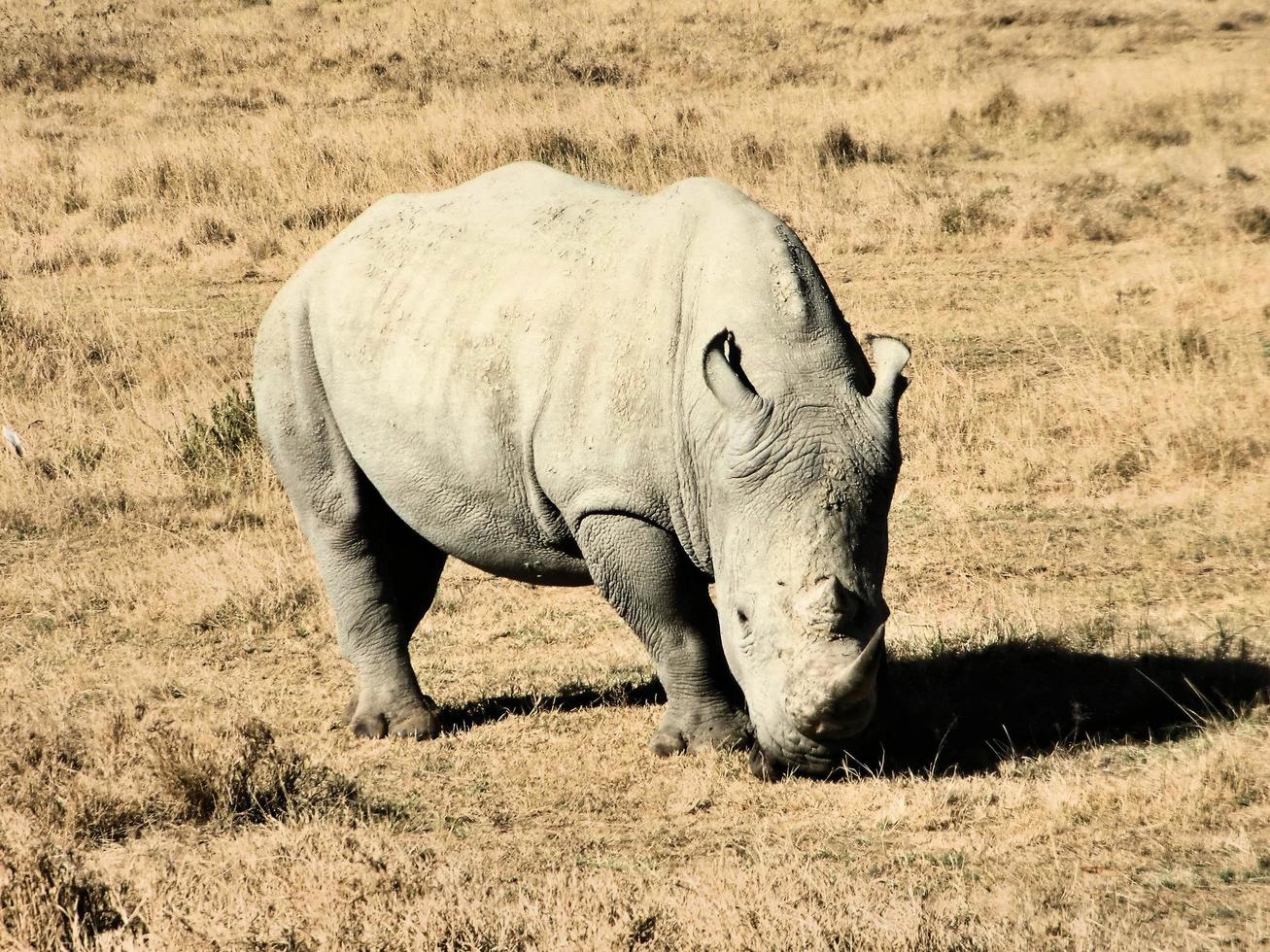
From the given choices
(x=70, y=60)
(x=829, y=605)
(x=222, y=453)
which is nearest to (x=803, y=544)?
(x=829, y=605)

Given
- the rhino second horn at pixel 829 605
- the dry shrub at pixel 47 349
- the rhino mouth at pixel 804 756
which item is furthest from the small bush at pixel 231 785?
the dry shrub at pixel 47 349

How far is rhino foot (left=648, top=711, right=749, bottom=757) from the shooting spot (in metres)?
6.07

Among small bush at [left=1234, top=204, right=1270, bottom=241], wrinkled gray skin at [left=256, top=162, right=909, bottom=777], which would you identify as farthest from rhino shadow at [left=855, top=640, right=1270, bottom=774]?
small bush at [left=1234, top=204, right=1270, bottom=241]

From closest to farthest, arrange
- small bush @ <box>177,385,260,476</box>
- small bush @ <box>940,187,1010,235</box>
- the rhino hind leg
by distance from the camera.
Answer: the rhino hind leg
small bush @ <box>177,385,260,476</box>
small bush @ <box>940,187,1010,235</box>

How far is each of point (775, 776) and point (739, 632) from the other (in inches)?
28.8

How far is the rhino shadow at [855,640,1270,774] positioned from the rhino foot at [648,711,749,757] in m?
0.49

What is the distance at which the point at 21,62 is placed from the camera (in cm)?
2206

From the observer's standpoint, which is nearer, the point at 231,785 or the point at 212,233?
the point at 231,785

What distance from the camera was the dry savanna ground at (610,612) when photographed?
4758 mm

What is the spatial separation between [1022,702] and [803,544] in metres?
1.89

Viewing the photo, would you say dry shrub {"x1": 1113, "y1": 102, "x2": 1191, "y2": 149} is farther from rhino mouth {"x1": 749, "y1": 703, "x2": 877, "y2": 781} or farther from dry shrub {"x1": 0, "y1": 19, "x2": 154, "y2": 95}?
rhino mouth {"x1": 749, "y1": 703, "x2": 877, "y2": 781}

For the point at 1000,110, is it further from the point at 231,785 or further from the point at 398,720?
the point at 231,785

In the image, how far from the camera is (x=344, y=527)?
Result: 7.12 metres

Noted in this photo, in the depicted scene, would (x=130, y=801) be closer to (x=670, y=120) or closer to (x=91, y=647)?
(x=91, y=647)
